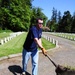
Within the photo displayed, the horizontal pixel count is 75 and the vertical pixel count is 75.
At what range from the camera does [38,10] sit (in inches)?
5748

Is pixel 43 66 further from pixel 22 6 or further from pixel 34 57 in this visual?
pixel 22 6

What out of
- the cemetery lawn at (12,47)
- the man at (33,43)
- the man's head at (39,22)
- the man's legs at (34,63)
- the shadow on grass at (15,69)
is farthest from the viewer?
the cemetery lawn at (12,47)

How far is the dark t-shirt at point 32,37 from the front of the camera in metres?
8.48

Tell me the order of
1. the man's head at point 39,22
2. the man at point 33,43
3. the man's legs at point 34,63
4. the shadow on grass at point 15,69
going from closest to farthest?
the man's head at point 39,22 < the man at point 33,43 < the man's legs at point 34,63 < the shadow on grass at point 15,69

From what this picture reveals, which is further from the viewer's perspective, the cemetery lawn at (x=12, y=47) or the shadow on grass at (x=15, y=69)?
the cemetery lawn at (x=12, y=47)

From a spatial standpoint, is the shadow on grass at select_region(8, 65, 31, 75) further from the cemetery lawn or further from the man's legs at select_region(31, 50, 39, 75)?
the cemetery lawn

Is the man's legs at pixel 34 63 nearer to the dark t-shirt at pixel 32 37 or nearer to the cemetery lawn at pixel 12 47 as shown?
the dark t-shirt at pixel 32 37

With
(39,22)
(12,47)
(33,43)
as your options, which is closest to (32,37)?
(33,43)

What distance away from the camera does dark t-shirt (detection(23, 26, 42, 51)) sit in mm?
8477

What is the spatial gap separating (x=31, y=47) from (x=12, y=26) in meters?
88.7

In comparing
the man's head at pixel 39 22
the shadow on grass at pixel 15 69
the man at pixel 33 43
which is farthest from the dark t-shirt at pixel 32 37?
the shadow on grass at pixel 15 69

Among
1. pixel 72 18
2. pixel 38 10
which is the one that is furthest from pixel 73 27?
pixel 38 10

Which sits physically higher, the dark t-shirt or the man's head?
the man's head

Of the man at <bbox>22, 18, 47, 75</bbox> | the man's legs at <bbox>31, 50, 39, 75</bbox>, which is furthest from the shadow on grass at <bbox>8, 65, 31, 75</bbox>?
the man's legs at <bbox>31, 50, 39, 75</bbox>
